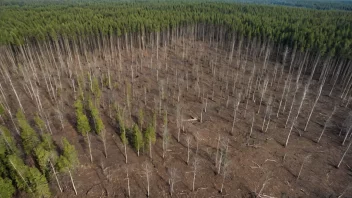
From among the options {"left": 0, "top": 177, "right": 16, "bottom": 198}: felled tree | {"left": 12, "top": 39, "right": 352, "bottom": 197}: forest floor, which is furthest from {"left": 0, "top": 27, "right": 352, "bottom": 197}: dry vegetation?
{"left": 0, "top": 177, "right": 16, "bottom": 198}: felled tree

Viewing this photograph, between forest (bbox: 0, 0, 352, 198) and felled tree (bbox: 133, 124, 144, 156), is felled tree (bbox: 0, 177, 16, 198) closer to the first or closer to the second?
forest (bbox: 0, 0, 352, 198)

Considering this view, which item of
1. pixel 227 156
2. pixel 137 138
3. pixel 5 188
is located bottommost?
pixel 227 156

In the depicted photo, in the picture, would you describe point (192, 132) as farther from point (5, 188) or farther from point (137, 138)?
point (5, 188)

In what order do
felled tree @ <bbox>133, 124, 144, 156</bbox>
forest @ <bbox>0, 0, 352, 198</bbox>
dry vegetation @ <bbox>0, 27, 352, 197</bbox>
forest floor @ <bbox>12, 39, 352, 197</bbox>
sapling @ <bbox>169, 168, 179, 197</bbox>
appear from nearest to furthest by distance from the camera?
sapling @ <bbox>169, 168, 179, 197</bbox> → forest @ <bbox>0, 0, 352, 198</bbox> → forest floor @ <bbox>12, 39, 352, 197</bbox> → dry vegetation @ <bbox>0, 27, 352, 197</bbox> → felled tree @ <bbox>133, 124, 144, 156</bbox>

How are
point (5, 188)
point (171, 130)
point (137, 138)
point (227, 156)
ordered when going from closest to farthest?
1. point (5, 188)
2. point (137, 138)
3. point (227, 156)
4. point (171, 130)

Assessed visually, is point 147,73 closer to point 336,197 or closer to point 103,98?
point 103,98

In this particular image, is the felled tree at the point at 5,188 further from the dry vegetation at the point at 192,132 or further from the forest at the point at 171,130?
the dry vegetation at the point at 192,132

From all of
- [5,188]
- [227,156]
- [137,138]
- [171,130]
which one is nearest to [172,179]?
[137,138]

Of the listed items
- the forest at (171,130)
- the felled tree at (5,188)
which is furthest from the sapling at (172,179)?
the felled tree at (5,188)

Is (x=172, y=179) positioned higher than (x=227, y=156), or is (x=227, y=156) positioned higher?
(x=172, y=179)
